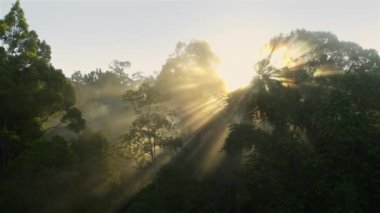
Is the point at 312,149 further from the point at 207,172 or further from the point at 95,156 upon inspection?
the point at 95,156

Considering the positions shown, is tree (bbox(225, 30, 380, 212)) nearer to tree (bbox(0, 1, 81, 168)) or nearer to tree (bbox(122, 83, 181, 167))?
tree (bbox(122, 83, 181, 167))

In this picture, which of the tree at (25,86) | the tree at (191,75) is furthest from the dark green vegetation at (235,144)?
the tree at (191,75)

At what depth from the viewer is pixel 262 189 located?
2241 centimetres

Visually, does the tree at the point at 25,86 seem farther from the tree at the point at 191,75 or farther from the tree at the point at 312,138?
the tree at the point at 191,75

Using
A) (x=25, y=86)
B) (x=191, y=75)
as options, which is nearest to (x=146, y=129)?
(x=25, y=86)

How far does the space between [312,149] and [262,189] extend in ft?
11.5

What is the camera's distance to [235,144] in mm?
23797

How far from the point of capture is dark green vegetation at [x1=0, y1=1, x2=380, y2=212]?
806 inches

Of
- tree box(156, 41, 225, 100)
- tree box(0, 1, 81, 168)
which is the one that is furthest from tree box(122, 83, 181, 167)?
tree box(156, 41, 225, 100)

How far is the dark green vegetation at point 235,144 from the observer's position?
20.5 metres

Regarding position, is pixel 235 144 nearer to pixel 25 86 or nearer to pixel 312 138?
pixel 312 138

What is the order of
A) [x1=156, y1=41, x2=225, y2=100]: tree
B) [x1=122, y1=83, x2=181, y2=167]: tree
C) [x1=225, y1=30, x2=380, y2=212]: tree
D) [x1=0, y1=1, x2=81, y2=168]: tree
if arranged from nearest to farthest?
Result: [x1=225, y1=30, x2=380, y2=212]: tree → [x1=0, y1=1, x2=81, y2=168]: tree → [x1=122, y1=83, x2=181, y2=167]: tree → [x1=156, y1=41, x2=225, y2=100]: tree

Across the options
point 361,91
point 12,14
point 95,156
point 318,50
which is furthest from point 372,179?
point 12,14

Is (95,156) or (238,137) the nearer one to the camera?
(238,137)
